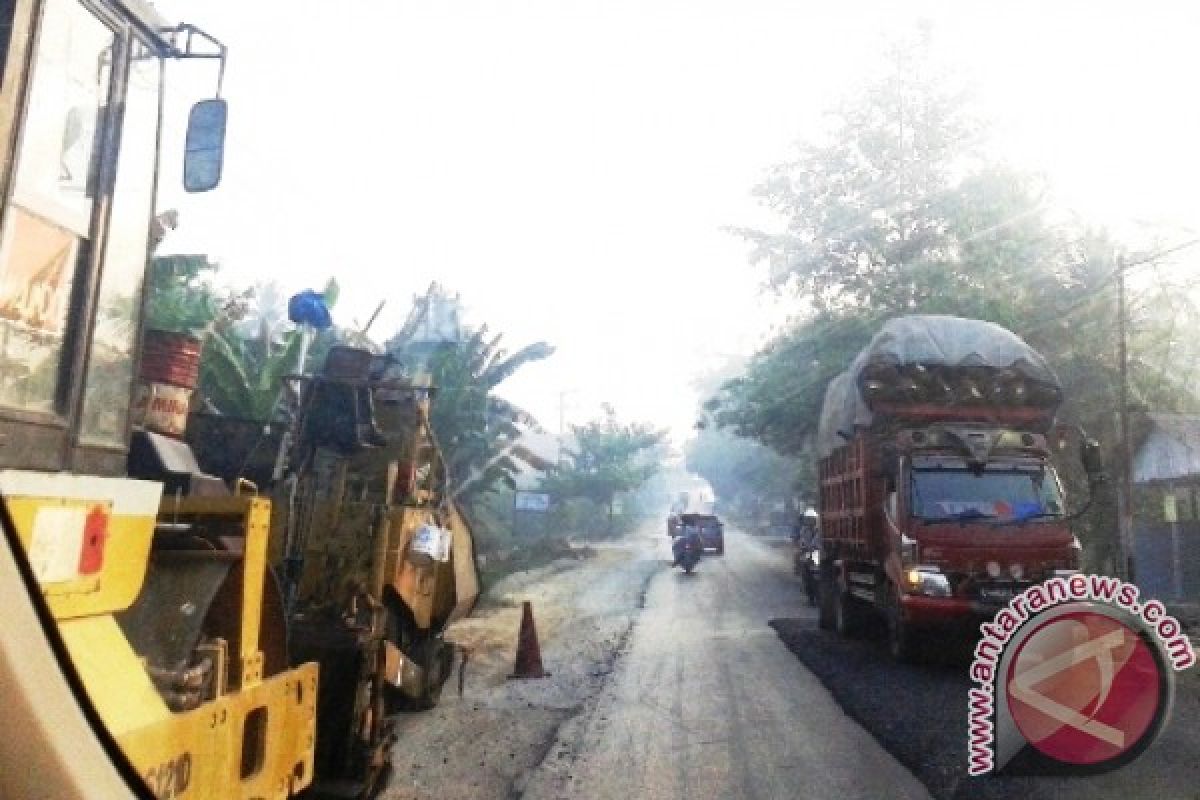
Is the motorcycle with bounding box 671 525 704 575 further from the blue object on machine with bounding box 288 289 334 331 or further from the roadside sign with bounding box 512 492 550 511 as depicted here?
the blue object on machine with bounding box 288 289 334 331

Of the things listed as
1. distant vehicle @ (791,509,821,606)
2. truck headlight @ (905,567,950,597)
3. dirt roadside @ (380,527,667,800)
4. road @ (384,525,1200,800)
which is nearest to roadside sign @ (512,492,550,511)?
distant vehicle @ (791,509,821,606)

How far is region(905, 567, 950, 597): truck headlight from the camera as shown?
343 inches

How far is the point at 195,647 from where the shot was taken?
279 cm

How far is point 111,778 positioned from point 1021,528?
8.99 m

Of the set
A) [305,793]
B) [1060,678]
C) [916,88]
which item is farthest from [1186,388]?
[305,793]

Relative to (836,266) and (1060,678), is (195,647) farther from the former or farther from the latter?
(836,266)

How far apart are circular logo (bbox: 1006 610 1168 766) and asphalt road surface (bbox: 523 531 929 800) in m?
0.83

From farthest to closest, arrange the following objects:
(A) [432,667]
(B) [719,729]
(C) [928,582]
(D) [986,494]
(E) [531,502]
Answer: (E) [531,502], (D) [986,494], (C) [928,582], (A) [432,667], (B) [719,729]

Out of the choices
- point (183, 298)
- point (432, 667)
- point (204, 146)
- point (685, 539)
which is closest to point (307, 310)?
point (204, 146)

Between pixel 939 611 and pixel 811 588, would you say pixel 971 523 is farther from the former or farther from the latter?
pixel 811 588

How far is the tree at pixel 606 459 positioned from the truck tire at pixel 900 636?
31.6 metres

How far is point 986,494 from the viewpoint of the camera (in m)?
9.27

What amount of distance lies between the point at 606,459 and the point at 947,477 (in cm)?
3547

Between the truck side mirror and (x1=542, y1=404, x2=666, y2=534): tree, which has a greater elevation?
(x1=542, y1=404, x2=666, y2=534): tree
